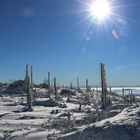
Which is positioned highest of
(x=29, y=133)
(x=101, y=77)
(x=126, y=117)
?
(x=101, y=77)

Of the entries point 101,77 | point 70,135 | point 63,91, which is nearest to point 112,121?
point 70,135

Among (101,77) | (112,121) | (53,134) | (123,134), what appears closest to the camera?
(123,134)

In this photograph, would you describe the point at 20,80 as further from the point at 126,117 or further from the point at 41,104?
the point at 126,117

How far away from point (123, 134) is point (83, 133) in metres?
1.23

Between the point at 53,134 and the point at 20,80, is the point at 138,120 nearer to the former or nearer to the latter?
the point at 53,134

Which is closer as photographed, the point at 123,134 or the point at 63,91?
the point at 123,134

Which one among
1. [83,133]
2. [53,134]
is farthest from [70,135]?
[53,134]

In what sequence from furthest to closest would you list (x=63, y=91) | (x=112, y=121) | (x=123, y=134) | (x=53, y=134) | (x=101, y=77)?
(x=63, y=91) < (x=101, y=77) < (x=53, y=134) < (x=112, y=121) < (x=123, y=134)

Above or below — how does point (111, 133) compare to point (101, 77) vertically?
below

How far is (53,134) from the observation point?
9781 mm

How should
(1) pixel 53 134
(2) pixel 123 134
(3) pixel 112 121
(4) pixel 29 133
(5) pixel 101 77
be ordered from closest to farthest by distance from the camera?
(2) pixel 123 134, (3) pixel 112 121, (1) pixel 53 134, (4) pixel 29 133, (5) pixel 101 77

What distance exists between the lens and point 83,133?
835 centimetres

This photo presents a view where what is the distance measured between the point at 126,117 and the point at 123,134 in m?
0.90

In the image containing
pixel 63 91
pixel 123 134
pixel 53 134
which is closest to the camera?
pixel 123 134
